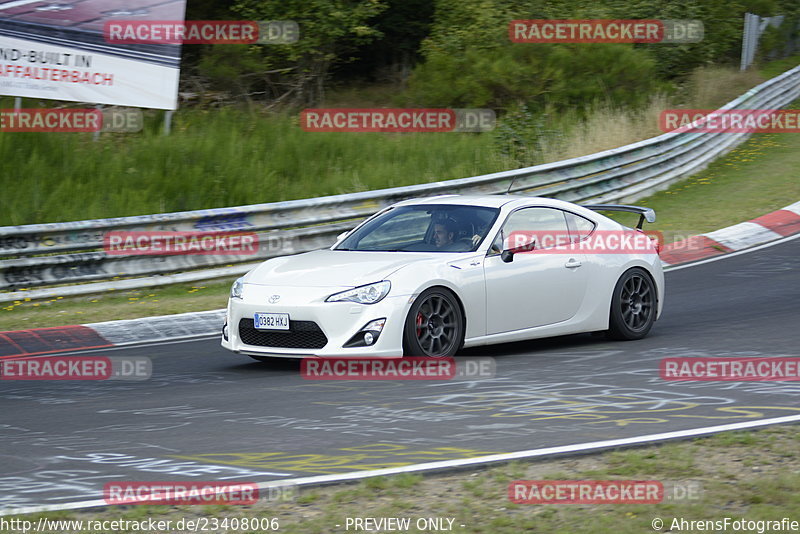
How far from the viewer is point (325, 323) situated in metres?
8.57

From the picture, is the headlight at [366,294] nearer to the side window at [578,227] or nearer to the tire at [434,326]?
the tire at [434,326]

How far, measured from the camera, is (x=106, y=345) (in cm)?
1085

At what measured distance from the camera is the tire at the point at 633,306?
10242 mm

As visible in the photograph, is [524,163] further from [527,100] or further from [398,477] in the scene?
[398,477]

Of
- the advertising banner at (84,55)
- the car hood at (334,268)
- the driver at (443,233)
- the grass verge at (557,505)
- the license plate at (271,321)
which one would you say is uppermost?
the advertising banner at (84,55)

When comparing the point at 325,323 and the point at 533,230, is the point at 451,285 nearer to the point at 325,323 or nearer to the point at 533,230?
the point at 325,323

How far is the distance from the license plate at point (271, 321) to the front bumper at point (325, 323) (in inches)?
1.3

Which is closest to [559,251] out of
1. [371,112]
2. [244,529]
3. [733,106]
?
[244,529]

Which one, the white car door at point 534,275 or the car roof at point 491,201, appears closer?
the white car door at point 534,275

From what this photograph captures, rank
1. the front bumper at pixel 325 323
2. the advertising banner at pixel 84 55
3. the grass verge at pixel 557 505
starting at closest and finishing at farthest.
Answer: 1. the grass verge at pixel 557 505
2. the front bumper at pixel 325 323
3. the advertising banner at pixel 84 55

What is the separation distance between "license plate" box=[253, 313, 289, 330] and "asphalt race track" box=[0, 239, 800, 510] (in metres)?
0.39

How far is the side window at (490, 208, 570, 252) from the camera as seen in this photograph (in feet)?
31.7

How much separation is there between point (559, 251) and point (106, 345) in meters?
4.37

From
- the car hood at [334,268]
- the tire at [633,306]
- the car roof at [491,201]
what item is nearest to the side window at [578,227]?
the car roof at [491,201]
